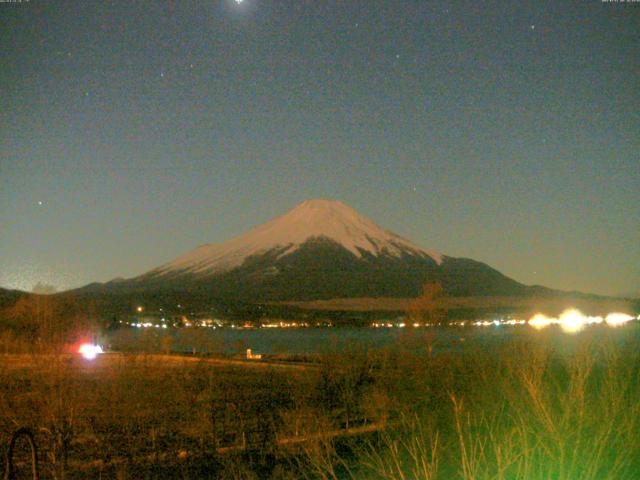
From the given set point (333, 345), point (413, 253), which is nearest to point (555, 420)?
point (333, 345)

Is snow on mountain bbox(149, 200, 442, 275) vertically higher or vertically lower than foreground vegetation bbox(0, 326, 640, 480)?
higher

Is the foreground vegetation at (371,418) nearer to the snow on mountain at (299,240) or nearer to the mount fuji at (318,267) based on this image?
the mount fuji at (318,267)

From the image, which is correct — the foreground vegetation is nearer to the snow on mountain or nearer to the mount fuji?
the mount fuji

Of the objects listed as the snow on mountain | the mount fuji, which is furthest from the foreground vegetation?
the snow on mountain

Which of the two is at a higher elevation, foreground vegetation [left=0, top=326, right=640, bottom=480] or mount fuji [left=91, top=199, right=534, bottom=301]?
mount fuji [left=91, top=199, right=534, bottom=301]

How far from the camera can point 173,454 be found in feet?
41.4

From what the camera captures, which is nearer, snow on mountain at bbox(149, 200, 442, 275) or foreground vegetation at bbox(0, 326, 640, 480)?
foreground vegetation at bbox(0, 326, 640, 480)

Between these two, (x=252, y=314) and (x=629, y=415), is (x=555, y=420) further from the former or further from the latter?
(x=252, y=314)

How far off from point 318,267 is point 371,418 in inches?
4538

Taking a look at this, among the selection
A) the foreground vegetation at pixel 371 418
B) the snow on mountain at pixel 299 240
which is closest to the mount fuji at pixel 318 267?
the snow on mountain at pixel 299 240

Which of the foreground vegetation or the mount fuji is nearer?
the foreground vegetation

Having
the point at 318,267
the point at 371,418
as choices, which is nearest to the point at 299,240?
the point at 318,267

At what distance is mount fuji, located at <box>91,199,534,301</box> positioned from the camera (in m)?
114

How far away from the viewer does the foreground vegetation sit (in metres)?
5.24
